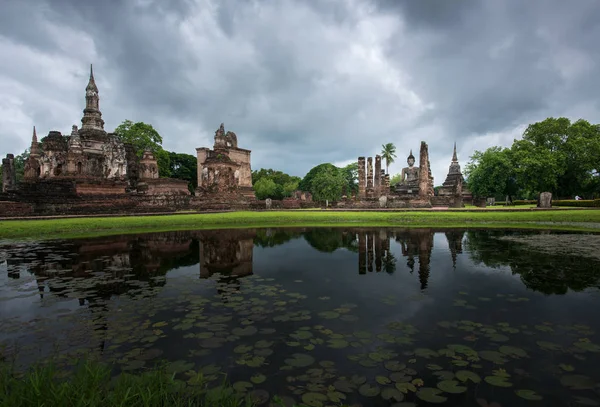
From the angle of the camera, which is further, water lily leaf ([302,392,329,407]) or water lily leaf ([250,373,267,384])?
water lily leaf ([250,373,267,384])

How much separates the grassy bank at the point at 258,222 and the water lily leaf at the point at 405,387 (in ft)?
50.7

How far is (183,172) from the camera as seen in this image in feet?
232

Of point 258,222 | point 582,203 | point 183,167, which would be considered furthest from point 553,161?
point 183,167

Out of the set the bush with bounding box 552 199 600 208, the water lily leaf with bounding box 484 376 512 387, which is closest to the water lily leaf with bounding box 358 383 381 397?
the water lily leaf with bounding box 484 376 512 387

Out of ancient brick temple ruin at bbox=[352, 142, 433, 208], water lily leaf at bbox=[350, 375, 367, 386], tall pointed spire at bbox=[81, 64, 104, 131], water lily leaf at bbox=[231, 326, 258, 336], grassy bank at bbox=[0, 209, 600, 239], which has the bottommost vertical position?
water lily leaf at bbox=[350, 375, 367, 386]

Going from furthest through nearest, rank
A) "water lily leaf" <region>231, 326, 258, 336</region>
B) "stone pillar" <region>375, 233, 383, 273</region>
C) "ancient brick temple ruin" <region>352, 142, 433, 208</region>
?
"ancient brick temple ruin" <region>352, 142, 433, 208</region> < "stone pillar" <region>375, 233, 383, 273</region> < "water lily leaf" <region>231, 326, 258, 336</region>

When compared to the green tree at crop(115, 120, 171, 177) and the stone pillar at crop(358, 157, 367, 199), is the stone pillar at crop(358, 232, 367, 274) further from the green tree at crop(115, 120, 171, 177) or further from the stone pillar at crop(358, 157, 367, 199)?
the green tree at crop(115, 120, 171, 177)

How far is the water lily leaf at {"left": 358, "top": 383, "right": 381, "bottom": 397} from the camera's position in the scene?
304cm

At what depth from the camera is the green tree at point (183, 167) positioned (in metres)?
70.4

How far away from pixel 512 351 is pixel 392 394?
5.83ft

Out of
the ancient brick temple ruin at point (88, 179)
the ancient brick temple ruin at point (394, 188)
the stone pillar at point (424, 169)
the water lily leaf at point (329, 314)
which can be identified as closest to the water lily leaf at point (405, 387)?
the water lily leaf at point (329, 314)

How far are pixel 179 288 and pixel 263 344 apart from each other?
3.13 metres

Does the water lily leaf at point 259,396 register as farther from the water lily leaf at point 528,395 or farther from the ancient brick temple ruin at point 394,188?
the ancient brick temple ruin at point 394,188

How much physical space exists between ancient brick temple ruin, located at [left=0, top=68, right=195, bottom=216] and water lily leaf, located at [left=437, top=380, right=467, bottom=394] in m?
26.7
